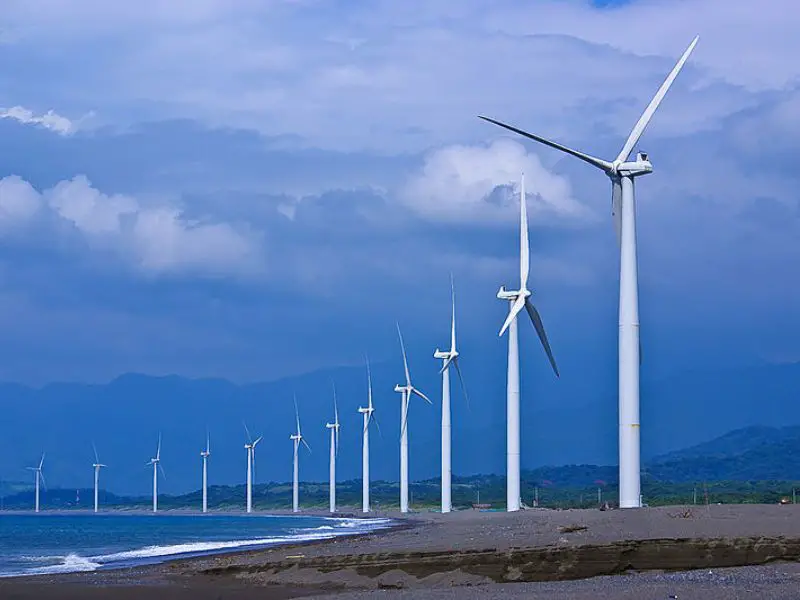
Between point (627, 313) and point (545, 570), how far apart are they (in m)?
9.38

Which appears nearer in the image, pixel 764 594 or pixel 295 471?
pixel 764 594

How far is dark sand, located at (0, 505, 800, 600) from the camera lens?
22.5m

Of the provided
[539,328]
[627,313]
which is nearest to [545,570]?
[627,313]

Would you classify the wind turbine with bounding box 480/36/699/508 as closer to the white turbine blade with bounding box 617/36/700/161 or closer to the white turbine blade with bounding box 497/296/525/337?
the white turbine blade with bounding box 617/36/700/161

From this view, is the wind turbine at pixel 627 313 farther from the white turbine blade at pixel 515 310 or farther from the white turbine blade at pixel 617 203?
the white turbine blade at pixel 515 310

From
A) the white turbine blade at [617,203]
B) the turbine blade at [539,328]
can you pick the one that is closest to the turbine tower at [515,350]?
the turbine blade at [539,328]

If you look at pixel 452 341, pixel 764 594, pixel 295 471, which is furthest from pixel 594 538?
pixel 295 471

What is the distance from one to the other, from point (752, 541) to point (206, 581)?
1374 cm

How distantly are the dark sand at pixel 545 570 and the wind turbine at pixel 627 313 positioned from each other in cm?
134

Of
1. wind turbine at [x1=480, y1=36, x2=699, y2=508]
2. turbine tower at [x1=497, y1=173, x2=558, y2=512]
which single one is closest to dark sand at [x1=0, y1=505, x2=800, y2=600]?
wind turbine at [x1=480, y1=36, x2=699, y2=508]

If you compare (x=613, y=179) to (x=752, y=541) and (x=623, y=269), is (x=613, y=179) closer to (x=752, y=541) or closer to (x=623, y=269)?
(x=623, y=269)

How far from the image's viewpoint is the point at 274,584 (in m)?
30.8

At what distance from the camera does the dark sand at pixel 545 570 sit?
884 inches

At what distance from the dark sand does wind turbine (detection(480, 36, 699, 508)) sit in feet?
4.41
